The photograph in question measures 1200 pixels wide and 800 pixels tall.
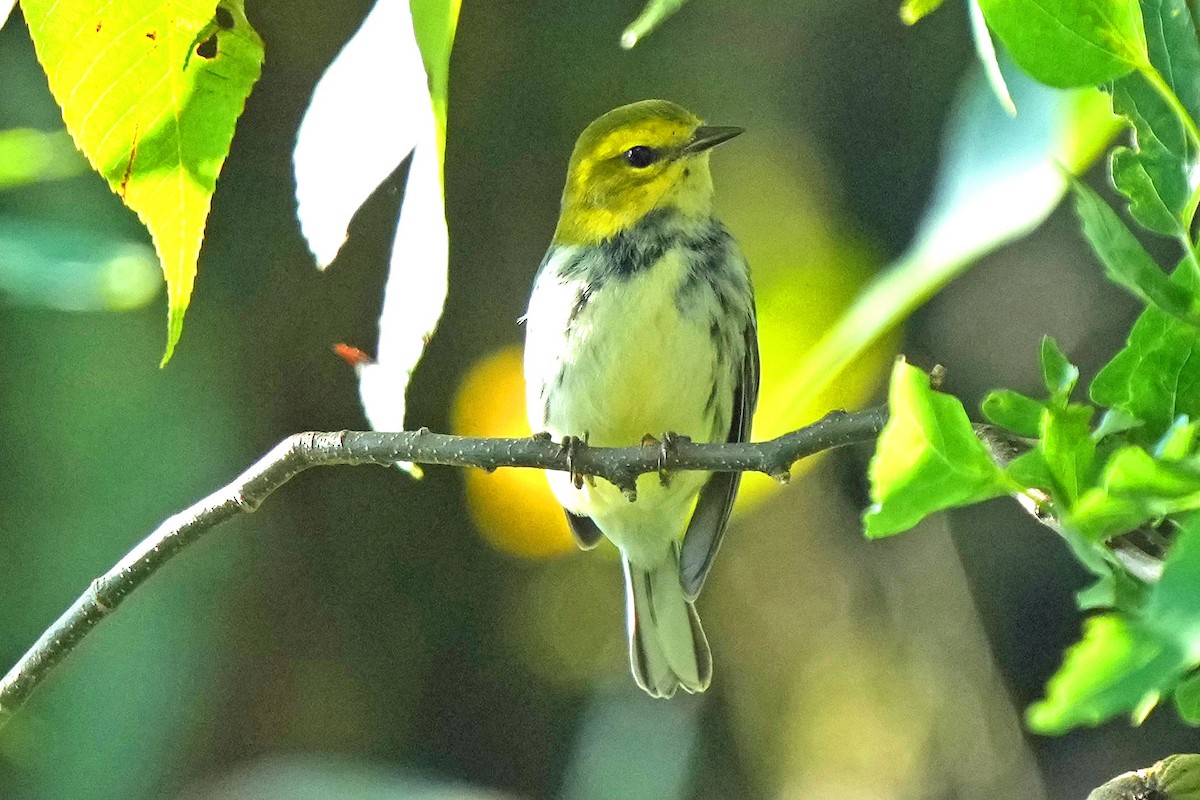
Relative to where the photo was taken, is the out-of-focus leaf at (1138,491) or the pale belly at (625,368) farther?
the pale belly at (625,368)

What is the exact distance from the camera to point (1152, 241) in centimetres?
225

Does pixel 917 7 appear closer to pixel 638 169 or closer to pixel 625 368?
pixel 625 368

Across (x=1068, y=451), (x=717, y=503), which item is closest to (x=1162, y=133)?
(x=1068, y=451)

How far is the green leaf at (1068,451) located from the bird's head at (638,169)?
4.47 feet

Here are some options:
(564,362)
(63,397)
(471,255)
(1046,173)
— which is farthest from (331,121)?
(471,255)

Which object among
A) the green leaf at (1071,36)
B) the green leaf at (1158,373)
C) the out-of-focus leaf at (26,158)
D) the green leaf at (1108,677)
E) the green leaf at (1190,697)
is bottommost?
the green leaf at (1190,697)

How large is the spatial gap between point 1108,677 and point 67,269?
1015 mm

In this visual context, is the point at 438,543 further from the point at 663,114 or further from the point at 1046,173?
the point at 1046,173

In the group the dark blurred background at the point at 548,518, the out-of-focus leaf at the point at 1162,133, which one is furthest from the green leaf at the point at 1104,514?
the dark blurred background at the point at 548,518

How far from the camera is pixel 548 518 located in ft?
8.73

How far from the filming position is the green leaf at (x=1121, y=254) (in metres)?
0.36

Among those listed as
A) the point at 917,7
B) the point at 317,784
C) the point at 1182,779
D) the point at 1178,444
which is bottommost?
the point at 1182,779

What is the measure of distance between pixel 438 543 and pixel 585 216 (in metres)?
1.20

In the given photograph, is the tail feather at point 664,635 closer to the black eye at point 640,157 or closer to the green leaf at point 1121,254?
the black eye at point 640,157
